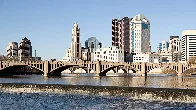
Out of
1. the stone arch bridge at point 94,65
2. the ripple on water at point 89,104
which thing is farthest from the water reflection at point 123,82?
the ripple on water at point 89,104

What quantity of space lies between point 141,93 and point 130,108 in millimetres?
13588

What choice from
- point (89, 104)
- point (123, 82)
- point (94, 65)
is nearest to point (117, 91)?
point (89, 104)

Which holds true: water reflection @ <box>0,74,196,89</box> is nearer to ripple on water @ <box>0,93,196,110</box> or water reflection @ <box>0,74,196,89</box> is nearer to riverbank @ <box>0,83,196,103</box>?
riverbank @ <box>0,83,196,103</box>

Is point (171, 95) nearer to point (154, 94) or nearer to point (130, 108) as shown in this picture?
point (154, 94)

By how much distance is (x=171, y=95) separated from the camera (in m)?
55.0

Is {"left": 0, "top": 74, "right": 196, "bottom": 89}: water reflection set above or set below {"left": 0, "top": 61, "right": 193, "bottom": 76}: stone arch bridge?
below

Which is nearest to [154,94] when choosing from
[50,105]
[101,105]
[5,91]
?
[101,105]

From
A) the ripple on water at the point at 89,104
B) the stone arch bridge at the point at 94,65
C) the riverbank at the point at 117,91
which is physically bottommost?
the ripple on water at the point at 89,104

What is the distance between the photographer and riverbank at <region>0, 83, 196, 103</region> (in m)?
54.4

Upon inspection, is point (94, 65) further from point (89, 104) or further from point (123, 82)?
point (89, 104)

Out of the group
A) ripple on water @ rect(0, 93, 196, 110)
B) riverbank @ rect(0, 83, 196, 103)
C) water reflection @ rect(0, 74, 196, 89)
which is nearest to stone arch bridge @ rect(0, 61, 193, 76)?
A: water reflection @ rect(0, 74, 196, 89)

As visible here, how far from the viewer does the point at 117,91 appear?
61875 mm

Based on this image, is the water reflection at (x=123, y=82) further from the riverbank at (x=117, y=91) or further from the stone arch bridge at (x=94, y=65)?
the stone arch bridge at (x=94, y=65)

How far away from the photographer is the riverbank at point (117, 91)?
54.4 metres
